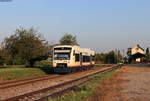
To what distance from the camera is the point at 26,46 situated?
165ft

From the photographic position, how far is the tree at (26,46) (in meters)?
49.5

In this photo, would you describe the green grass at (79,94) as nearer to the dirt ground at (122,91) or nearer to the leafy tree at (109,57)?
the dirt ground at (122,91)

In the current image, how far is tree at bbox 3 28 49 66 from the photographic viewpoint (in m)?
49.5

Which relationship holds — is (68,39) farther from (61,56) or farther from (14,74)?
(14,74)

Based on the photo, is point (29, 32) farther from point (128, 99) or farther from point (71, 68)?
point (128, 99)

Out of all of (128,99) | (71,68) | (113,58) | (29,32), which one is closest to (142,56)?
(113,58)

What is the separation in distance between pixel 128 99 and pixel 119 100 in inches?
23.1

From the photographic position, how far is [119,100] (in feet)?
42.8

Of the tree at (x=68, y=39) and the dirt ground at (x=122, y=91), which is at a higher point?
the tree at (x=68, y=39)

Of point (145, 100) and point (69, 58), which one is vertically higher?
point (69, 58)

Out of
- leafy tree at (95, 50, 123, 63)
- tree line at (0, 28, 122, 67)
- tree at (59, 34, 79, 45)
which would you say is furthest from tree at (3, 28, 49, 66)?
leafy tree at (95, 50, 123, 63)

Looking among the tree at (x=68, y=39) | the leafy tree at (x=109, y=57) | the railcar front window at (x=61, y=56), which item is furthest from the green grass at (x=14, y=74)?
Result: the leafy tree at (x=109, y=57)

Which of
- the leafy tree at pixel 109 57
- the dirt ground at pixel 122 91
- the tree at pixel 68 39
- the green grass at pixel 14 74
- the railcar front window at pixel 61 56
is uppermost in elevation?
the tree at pixel 68 39

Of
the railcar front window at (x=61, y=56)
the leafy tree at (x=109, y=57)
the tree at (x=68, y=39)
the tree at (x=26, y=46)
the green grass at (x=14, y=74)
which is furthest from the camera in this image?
the leafy tree at (x=109, y=57)
